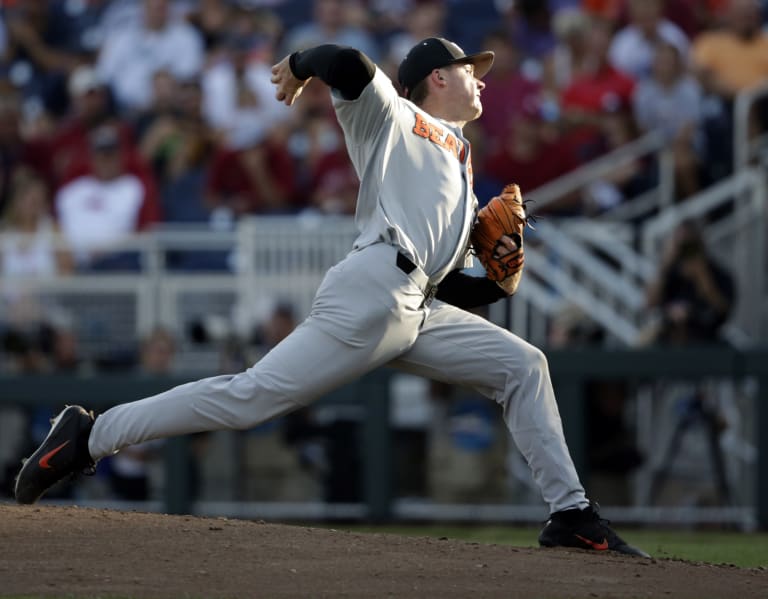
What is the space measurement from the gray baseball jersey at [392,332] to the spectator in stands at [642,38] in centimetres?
684

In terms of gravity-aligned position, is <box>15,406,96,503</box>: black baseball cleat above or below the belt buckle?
below

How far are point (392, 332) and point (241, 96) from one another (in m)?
7.99

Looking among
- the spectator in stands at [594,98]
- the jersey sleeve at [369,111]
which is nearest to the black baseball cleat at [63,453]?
the jersey sleeve at [369,111]

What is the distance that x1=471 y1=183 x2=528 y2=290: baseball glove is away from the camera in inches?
216

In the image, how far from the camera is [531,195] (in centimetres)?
1107

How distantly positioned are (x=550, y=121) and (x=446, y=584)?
7.61 metres

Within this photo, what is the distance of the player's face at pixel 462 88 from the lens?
220 inches

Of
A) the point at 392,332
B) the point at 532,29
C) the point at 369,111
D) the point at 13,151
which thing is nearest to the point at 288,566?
the point at 392,332

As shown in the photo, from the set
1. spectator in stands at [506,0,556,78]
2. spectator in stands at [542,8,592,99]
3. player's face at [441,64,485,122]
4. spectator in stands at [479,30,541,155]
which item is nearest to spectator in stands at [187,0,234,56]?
spectator in stands at [506,0,556,78]

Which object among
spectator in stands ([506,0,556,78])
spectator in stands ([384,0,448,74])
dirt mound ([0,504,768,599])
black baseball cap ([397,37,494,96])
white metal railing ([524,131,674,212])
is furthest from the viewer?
spectator in stands ([506,0,556,78])

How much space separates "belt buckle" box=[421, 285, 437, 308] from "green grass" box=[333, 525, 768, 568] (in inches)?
63.3

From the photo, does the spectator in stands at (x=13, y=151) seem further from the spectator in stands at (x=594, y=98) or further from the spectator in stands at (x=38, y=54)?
the spectator in stands at (x=594, y=98)

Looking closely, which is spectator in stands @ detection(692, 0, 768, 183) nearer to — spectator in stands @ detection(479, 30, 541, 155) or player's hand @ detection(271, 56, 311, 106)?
spectator in stands @ detection(479, 30, 541, 155)

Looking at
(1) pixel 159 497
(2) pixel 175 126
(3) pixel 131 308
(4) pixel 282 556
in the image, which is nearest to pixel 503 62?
(2) pixel 175 126
